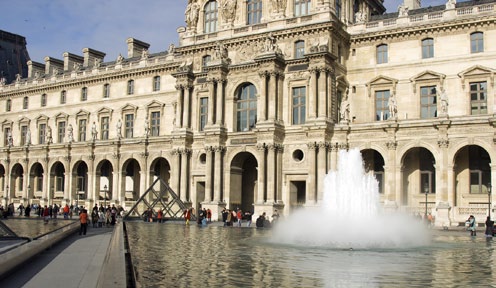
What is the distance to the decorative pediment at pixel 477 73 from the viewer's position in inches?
1751

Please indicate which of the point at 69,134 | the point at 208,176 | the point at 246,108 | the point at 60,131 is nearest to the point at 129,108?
the point at 69,134

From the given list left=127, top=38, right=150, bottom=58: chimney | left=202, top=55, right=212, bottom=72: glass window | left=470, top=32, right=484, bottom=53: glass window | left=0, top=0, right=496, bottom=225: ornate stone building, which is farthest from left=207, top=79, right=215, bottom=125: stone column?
left=127, top=38, right=150, bottom=58: chimney

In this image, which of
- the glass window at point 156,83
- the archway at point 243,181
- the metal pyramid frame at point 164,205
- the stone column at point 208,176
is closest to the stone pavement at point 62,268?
the metal pyramid frame at point 164,205

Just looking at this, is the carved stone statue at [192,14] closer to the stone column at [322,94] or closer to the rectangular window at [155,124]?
the rectangular window at [155,124]

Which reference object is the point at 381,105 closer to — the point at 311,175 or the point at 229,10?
the point at 311,175

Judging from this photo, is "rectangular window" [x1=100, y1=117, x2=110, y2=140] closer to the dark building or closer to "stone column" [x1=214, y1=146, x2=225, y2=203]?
"stone column" [x1=214, y1=146, x2=225, y2=203]

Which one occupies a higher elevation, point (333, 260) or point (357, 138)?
point (357, 138)

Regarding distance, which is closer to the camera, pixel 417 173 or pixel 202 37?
pixel 417 173

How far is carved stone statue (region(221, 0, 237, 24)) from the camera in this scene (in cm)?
5306

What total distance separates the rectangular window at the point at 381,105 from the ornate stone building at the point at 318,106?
0.30 feet

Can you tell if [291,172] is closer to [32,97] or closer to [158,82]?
[158,82]

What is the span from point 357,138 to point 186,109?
16636 millimetres

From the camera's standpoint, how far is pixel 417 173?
4594cm

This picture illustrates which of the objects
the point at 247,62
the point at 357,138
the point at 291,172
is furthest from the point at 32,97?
the point at 357,138
